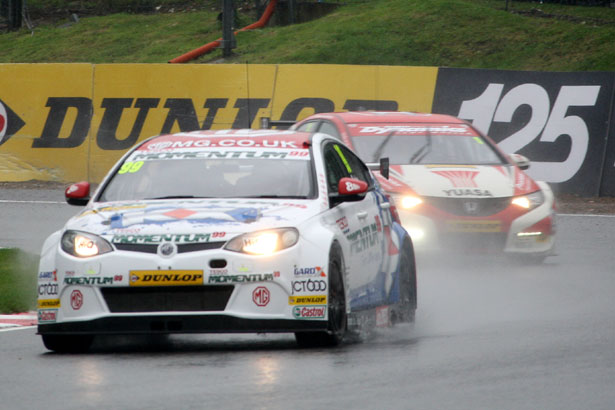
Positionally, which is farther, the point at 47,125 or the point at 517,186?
the point at 47,125

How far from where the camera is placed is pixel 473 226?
13578 mm

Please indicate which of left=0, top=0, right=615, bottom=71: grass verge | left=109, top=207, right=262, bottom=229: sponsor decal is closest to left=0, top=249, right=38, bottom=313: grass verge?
left=109, top=207, right=262, bottom=229: sponsor decal

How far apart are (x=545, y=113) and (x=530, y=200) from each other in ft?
25.8

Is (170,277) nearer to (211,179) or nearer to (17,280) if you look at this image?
(211,179)

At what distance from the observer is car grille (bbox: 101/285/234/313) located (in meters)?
8.23

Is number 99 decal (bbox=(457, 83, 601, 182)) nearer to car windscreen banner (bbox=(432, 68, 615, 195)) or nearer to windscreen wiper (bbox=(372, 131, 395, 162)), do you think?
car windscreen banner (bbox=(432, 68, 615, 195))

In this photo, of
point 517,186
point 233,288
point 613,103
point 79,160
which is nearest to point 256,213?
point 233,288

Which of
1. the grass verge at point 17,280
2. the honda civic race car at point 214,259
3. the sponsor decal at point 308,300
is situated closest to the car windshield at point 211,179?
the honda civic race car at point 214,259

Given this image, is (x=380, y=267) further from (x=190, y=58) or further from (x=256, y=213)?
(x=190, y=58)

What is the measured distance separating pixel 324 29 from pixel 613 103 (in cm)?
2306

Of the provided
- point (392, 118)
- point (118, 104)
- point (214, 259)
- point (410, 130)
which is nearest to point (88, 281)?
point (214, 259)

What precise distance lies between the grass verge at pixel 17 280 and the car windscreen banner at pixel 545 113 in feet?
30.3

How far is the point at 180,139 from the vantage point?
32.1 feet

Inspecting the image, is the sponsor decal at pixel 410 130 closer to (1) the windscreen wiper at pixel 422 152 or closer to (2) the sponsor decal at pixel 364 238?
(1) the windscreen wiper at pixel 422 152
